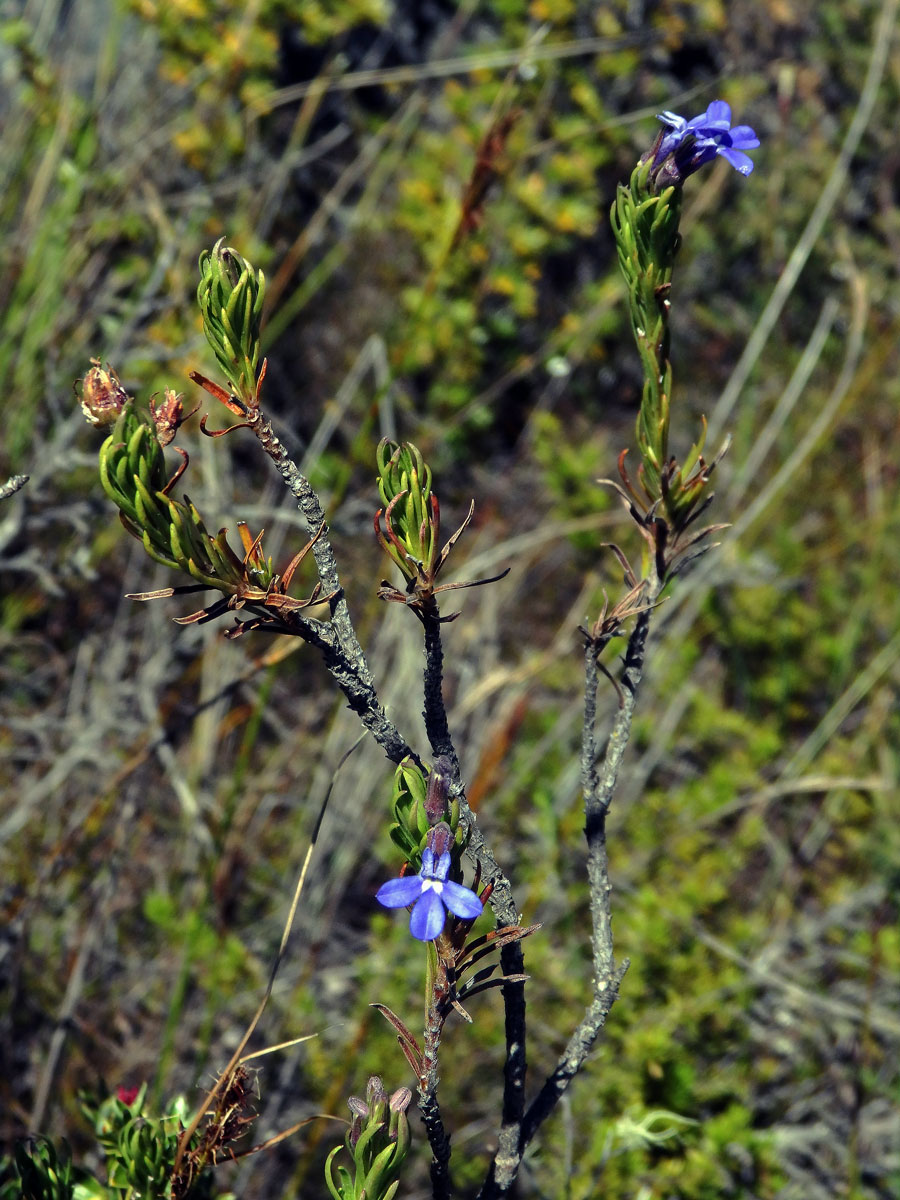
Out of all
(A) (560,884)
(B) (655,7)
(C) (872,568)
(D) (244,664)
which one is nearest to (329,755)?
(D) (244,664)

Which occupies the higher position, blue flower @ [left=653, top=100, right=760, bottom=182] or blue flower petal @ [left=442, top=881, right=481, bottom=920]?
blue flower @ [left=653, top=100, right=760, bottom=182]

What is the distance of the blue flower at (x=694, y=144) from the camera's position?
1003 mm

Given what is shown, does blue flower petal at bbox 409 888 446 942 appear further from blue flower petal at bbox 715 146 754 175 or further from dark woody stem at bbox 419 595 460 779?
blue flower petal at bbox 715 146 754 175

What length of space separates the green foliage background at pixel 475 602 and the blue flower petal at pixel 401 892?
0.58 metres

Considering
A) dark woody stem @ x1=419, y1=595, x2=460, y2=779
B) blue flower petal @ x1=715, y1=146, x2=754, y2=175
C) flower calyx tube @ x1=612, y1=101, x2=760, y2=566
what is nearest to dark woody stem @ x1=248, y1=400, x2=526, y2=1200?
dark woody stem @ x1=419, y1=595, x2=460, y2=779

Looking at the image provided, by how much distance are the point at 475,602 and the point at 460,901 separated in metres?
3.12

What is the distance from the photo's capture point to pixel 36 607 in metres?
3.13

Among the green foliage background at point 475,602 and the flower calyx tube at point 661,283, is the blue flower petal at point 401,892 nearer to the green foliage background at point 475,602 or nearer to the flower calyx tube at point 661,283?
the flower calyx tube at point 661,283

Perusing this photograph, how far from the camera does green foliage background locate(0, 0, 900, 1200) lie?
238 centimetres

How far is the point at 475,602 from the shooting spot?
3920 mm

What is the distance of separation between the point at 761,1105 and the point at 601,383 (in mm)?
3017

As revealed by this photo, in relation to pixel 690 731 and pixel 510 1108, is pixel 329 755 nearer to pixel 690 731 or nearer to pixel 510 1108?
pixel 690 731

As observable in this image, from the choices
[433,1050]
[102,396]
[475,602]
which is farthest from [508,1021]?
[475,602]

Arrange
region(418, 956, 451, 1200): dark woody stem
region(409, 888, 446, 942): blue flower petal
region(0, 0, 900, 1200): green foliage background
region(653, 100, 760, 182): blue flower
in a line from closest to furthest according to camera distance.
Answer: region(409, 888, 446, 942): blue flower petal
region(418, 956, 451, 1200): dark woody stem
region(653, 100, 760, 182): blue flower
region(0, 0, 900, 1200): green foliage background
